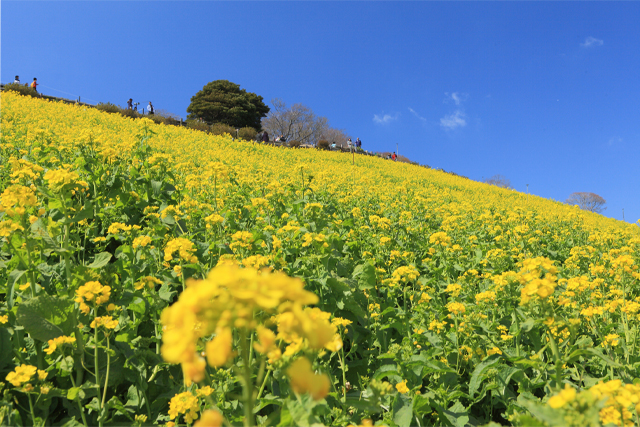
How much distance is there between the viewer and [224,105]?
147 ft

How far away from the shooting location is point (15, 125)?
10406 mm

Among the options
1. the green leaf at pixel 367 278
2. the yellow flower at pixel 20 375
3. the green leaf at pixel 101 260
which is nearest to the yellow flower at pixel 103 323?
the yellow flower at pixel 20 375

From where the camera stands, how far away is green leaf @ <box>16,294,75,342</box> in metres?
2.21

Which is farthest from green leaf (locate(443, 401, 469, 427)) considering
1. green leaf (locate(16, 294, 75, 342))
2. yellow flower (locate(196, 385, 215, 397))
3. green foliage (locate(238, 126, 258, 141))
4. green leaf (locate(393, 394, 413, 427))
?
green foliage (locate(238, 126, 258, 141))

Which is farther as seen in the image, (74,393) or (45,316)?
(45,316)

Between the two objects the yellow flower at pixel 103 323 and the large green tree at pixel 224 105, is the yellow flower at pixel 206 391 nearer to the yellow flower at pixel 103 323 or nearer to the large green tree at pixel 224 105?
the yellow flower at pixel 103 323

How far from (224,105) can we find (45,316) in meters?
46.7

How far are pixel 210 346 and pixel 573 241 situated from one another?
34.6 ft

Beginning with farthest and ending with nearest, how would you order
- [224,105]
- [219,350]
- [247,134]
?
1. [224,105]
2. [247,134]
3. [219,350]

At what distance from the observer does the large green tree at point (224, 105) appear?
146ft

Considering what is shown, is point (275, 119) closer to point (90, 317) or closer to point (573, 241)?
point (573, 241)

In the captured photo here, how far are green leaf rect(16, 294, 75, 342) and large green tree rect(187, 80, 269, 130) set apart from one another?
44.9 metres

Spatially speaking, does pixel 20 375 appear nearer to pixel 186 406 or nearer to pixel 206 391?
pixel 186 406

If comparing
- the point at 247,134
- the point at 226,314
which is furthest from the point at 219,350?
the point at 247,134
